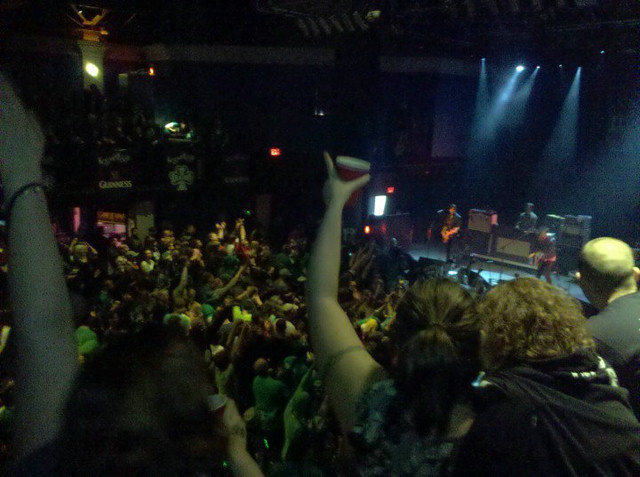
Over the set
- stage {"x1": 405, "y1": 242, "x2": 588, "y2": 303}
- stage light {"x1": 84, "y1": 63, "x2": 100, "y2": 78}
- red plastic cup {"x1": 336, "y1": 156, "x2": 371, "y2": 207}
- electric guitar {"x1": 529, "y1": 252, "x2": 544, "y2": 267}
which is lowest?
stage {"x1": 405, "y1": 242, "x2": 588, "y2": 303}

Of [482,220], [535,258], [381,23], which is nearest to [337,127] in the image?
[482,220]

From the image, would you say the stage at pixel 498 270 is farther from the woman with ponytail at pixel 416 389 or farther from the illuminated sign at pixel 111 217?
the woman with ponytail at pixel 416 389

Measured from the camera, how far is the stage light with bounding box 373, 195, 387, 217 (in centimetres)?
1255

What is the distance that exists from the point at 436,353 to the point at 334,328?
0.95ft

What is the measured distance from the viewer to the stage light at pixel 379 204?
12.5 metres

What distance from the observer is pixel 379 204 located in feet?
41.4

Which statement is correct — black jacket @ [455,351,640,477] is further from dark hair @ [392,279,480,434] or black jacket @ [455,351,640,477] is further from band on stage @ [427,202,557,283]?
band on stage @ [427,202,557,283]

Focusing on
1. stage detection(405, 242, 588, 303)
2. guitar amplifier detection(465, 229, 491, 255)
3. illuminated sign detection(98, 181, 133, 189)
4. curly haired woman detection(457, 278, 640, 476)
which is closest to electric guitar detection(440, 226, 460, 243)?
stage detection(405, 242, 588, 303)

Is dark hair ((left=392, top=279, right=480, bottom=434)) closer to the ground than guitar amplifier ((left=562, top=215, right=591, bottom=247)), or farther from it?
farther from it

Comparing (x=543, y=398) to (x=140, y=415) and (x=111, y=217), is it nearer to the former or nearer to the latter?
(x=140, y=415)

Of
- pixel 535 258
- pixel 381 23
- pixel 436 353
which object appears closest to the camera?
pixel 436 353

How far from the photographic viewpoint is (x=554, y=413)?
3.36 feet

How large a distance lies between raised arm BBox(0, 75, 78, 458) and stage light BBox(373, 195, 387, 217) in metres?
11.9

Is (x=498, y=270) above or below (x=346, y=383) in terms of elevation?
below
